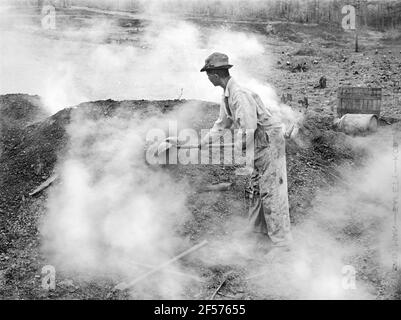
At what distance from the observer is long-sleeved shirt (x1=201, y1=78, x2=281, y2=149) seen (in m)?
4.41

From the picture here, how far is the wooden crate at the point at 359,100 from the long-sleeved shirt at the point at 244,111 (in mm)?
5682

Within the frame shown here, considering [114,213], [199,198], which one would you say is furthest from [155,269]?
[199,198]

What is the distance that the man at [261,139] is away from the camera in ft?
14.5

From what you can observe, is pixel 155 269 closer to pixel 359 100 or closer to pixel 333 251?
pixel 333 251

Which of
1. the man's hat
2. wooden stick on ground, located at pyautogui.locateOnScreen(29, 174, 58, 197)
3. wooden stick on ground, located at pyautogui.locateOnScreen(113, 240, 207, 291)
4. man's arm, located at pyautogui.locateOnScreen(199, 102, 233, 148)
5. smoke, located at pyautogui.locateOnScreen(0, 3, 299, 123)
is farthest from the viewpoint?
smoke, located at pyautogui.locateOnScreen(0, 3, 299, 123)

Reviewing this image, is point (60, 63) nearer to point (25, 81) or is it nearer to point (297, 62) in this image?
point (25, 81)

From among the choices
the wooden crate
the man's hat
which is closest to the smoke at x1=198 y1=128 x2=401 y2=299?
the man's hat

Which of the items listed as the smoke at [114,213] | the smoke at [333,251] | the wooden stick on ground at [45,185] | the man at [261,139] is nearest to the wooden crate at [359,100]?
the smoke at [333,251]

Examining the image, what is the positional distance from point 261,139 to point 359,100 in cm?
583

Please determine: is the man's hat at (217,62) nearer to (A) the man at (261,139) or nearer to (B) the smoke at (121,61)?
(A) the man at (261,139)

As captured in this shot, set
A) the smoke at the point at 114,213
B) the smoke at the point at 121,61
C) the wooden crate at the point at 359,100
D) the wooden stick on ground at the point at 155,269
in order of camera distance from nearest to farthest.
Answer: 1. the wooden stick on ground at the point at 155,269
2. the smoke at the point at 114,213
3. the wooden crate at the point at 359,100
4. the smoke at the point at 121,61

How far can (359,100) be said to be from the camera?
383 inches

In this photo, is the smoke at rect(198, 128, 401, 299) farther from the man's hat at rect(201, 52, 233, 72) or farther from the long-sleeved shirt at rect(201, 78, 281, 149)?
the man's hat at rect(201, 52, 233, 72)

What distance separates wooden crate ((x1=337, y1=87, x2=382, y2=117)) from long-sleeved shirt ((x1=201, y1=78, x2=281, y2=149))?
568 centimetres
